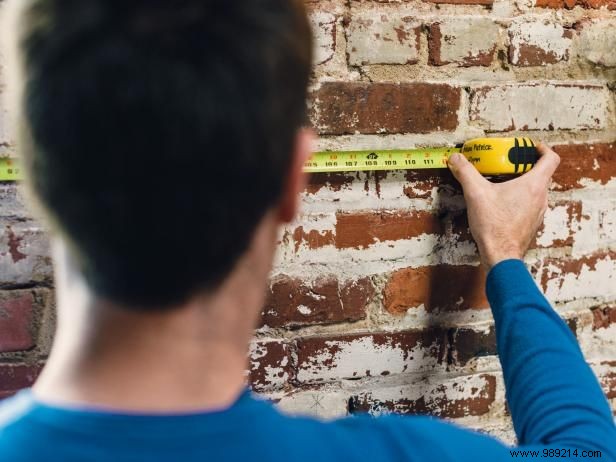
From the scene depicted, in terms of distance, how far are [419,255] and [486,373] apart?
0.24 metres

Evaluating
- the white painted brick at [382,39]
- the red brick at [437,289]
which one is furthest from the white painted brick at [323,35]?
the red brick at [437,289]

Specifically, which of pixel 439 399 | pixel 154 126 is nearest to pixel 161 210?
pixel 154 126

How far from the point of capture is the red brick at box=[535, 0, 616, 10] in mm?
1001

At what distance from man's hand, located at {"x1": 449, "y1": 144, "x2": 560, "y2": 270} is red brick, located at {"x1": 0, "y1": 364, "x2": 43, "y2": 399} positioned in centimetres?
65

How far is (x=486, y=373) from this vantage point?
42.5 inches

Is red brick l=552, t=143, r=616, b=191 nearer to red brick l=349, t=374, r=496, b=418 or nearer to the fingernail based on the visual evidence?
the fingernail

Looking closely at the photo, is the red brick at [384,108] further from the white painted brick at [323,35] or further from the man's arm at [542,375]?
the man's arm at [542,375]

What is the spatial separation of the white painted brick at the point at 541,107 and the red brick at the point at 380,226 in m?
0.17

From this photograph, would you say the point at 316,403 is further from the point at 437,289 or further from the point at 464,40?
the point at 464,40

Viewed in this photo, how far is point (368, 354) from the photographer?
3.33 feet

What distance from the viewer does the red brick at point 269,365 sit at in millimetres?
976

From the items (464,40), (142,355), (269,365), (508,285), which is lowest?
(269,365)

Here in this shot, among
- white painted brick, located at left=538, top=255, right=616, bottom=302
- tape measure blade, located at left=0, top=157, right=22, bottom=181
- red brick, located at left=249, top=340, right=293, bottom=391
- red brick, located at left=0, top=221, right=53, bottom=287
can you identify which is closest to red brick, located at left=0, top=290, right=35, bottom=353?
red brick, located at left=0, top=221, right=53, bottom=287

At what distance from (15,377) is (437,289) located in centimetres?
63
